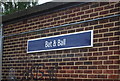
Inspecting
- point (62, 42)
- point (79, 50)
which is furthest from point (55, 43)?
point (79, 50)

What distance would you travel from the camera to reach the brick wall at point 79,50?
14.6ft

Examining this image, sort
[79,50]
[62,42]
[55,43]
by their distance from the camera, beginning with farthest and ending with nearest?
[55,43] → [62,42] → [79,50]

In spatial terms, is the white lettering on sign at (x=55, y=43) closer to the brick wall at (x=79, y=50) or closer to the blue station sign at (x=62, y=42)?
the blue station sign at (x=62, y=42)

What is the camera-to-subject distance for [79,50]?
5.03 metres

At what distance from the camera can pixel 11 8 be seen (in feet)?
47.0

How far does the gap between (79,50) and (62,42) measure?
513 millimetres

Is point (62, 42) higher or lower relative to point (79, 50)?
higher

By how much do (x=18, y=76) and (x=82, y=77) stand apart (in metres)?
2.33

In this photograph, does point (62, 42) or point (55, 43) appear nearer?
point (62, 42)

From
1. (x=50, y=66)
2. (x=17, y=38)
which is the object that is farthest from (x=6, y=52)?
(x=50, y=66)

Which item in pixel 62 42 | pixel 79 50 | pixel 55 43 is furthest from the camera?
pixel 55 43

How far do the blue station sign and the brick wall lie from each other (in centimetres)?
9

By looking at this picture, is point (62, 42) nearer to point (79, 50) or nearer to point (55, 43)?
point (55, 43)

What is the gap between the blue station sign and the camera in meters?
4.88
